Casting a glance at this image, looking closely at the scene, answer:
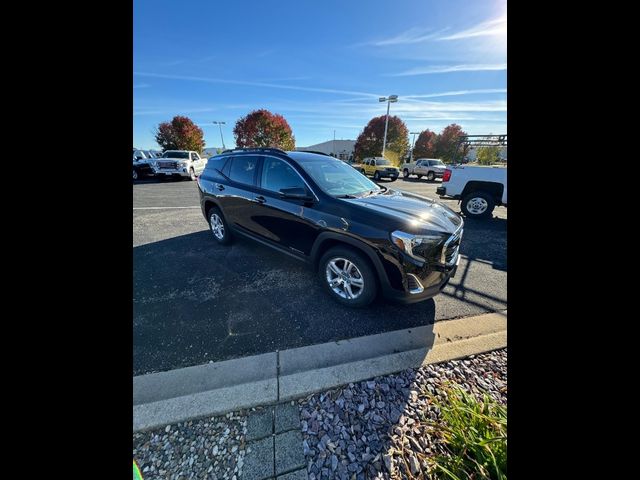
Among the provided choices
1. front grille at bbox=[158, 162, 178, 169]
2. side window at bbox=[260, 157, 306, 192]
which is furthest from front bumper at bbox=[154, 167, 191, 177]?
side window at bbox=[260, 157, 306, 192]

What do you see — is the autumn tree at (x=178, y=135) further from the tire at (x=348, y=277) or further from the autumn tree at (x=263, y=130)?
the tire at (x=348, y=277)

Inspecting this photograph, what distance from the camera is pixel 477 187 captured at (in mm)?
7492

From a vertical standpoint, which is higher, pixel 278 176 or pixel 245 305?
pixel 278 176

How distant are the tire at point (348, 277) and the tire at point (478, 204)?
6325 millimetres

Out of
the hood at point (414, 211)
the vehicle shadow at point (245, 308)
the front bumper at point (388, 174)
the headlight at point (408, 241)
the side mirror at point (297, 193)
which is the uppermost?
the front bumper at point (388, 174)

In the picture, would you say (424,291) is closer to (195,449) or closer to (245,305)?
(245,305)

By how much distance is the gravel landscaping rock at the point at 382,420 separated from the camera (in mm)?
1513

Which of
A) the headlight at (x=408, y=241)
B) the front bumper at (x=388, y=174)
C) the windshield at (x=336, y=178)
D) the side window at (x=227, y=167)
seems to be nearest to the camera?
the headlight at (x=408, y=241)

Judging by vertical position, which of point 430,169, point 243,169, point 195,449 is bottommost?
point 195,449

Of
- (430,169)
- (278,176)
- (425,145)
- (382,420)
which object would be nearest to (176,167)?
(278,176)

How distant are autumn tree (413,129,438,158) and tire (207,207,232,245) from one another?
147ft

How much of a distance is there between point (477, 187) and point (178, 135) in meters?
42.2

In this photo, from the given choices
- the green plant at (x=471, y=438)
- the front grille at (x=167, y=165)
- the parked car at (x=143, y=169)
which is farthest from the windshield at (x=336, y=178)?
the parked car at (x=143, y=169)

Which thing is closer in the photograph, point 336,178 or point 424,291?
point 424,291
